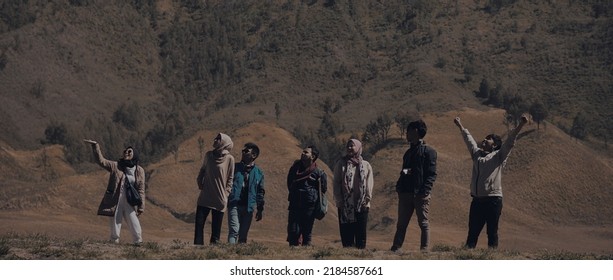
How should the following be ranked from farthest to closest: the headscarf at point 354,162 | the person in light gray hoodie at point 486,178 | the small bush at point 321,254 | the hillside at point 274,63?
1. the hillside at point 274,63
2. the headscarf at point 354,162
3. the person in light gray hoodie at point 486,178
4. the small bush at point 321,254

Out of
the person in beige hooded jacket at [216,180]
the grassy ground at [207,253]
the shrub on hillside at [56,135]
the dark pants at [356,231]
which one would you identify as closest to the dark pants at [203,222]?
the person in beige hooded jacket at [216,180]

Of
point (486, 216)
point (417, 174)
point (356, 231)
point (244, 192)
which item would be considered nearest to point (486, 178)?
point (486, 216)

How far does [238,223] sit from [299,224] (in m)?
0.91

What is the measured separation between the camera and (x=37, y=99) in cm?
6178

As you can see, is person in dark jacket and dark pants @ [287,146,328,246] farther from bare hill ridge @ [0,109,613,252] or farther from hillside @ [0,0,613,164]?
hillside @ [0,0,613,164]

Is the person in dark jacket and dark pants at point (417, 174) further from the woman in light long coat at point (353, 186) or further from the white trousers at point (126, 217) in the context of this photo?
the white trousers at point (126, 217)

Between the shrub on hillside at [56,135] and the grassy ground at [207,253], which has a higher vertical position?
the shrub on hillside at [56,135]

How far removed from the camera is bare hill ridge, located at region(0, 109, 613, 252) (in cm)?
3544

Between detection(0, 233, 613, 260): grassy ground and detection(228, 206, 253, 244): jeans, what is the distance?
94cm

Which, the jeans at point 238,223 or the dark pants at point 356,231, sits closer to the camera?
the dark pants at point 356,231

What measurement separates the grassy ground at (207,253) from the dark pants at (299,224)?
0.88m

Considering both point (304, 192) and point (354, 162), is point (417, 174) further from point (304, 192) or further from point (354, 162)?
point (304, 192)

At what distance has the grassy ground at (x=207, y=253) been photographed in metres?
11.5

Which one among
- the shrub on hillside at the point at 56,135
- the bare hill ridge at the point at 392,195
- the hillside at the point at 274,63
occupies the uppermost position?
the hillside at the point at 274,63
